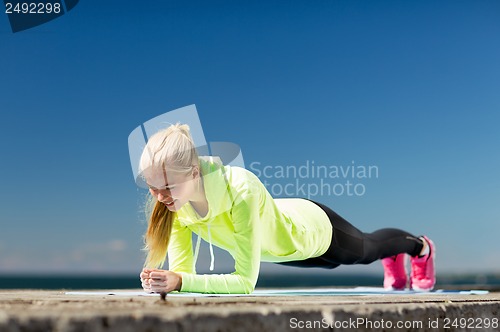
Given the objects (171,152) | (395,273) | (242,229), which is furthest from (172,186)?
(395,273)

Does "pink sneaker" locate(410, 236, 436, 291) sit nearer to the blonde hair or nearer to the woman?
the woman

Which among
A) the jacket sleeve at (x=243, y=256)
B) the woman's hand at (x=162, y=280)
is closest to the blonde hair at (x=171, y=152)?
the jacket sleeve at (x=243, y=256)

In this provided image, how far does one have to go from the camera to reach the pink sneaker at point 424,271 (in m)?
3.92

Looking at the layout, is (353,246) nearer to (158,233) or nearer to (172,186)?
(158,233)

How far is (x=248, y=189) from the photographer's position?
2.56m

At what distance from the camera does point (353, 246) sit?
3512 mm

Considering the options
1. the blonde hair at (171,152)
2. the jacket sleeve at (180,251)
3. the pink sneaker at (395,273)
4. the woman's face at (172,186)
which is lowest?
the pink sneaker at (395,273)

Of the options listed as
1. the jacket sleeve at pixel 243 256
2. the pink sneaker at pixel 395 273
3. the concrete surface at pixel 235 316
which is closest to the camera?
the concrete surface at pixel 235 316

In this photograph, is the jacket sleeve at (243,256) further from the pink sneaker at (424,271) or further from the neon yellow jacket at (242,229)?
the pink sneaker at (424,271)

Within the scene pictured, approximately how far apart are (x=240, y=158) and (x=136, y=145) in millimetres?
501

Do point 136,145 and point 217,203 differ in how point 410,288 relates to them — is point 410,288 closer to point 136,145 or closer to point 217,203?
point 217,203

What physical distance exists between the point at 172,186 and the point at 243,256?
16.4 inches

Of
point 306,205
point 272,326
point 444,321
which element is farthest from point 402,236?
point 272,326

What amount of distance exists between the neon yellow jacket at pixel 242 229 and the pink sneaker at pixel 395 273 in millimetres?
868
